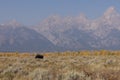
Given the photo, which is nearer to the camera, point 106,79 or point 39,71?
point 106,79

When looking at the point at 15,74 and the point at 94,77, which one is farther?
the point at 15,74

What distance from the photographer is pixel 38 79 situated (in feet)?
56.2

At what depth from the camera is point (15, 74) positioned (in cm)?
1909

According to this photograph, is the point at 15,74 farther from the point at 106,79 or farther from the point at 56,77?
the point at 106,79

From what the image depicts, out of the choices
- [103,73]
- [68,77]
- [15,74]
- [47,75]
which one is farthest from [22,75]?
[103,73]

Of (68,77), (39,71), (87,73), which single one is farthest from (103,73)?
(39,71)

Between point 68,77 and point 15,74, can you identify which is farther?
point 15,74

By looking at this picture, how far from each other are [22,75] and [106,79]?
183 inches

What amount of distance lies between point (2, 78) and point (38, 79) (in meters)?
2.03

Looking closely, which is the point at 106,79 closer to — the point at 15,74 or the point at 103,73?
the point at 103,73

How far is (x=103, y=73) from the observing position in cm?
1789

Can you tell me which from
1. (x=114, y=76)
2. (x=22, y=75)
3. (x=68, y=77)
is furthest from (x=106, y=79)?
(x=22, y=75)

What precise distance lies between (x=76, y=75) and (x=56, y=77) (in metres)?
1.06

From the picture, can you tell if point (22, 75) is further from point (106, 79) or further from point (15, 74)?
point (106, 79)
